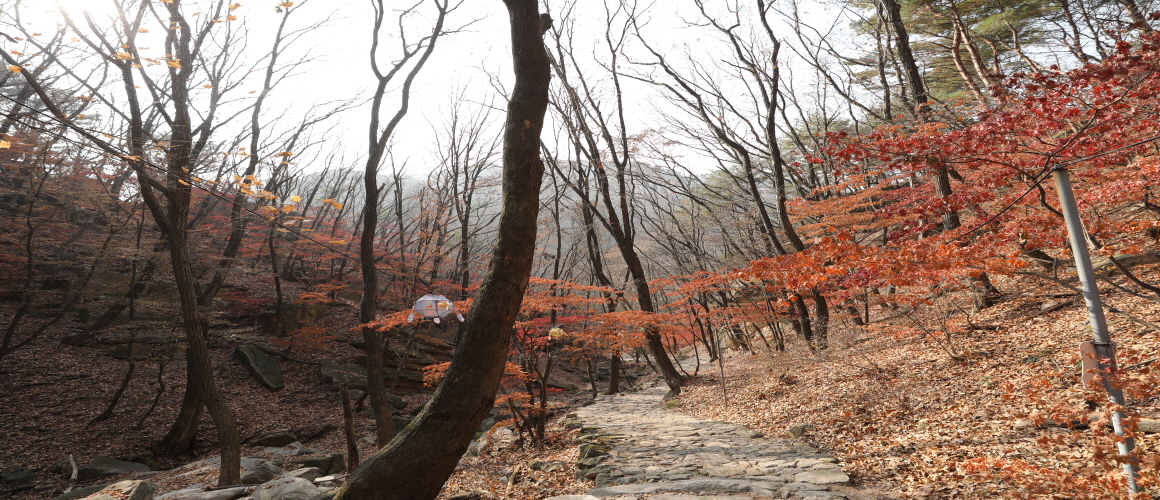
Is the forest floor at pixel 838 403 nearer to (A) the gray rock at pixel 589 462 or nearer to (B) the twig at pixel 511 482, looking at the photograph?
(B) the twig at pixel 511 482

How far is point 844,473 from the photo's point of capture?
15.4 ft

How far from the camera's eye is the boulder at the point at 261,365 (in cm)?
1333

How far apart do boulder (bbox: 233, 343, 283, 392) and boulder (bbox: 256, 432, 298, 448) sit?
2916mm

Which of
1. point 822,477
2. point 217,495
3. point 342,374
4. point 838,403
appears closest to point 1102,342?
point 822,477

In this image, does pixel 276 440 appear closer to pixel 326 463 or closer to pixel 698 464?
pixel 326 463

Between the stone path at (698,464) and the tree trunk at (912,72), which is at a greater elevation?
the tree trunk at (912,72)

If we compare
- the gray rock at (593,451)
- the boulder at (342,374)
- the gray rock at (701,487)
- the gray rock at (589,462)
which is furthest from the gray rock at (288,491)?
the boulder at (342,374)

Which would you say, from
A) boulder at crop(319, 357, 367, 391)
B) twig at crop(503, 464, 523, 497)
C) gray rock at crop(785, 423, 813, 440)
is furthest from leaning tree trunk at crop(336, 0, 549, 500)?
boulder at crop(319, 357, 367, 391)

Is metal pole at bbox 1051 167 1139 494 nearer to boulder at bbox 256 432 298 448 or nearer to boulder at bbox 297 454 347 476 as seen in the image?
boulder at bbox 297 454 347 476

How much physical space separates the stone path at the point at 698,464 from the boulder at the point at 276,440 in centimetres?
652

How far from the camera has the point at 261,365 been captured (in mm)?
13875

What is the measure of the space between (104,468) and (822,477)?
11.0 metres

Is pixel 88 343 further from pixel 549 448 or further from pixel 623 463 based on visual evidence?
pixel 623 463

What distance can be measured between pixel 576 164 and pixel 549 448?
28.7 feet
